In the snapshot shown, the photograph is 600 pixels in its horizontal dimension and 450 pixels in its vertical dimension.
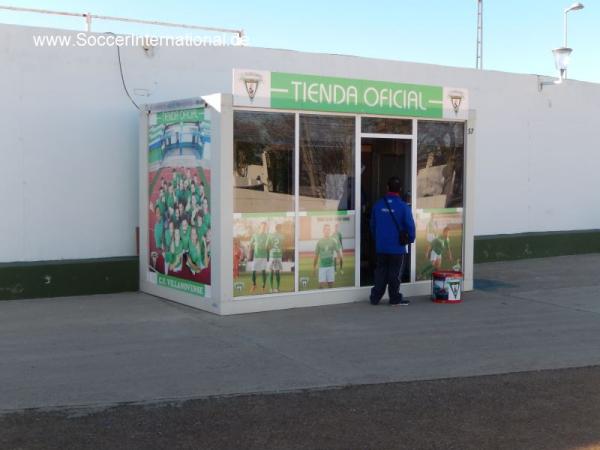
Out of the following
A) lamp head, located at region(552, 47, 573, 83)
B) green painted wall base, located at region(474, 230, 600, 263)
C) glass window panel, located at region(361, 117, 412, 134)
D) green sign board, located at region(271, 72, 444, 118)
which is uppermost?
lamp head, located at region(552, 47, 573, 83)

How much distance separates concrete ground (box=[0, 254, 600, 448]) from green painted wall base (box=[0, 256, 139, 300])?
229 millimetres

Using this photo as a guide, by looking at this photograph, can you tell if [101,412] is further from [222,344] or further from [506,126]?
[506,126]

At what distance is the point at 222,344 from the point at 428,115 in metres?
5.00

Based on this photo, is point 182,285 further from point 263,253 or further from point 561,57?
point 561,57

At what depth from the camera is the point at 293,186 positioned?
1032cm

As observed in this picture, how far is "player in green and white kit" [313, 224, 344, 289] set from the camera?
10602 mm

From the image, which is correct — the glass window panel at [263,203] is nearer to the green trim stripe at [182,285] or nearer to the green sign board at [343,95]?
the green sign board at [343,95]

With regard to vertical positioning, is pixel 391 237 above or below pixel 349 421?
above

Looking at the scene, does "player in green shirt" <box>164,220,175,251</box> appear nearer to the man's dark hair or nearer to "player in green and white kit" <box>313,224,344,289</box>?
"player in green and white kit" <box>313,224,344,289</box>

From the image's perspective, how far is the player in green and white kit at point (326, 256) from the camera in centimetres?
1060

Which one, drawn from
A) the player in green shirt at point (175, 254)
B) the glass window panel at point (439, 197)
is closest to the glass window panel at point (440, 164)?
the glass window panel at point (439, 197)

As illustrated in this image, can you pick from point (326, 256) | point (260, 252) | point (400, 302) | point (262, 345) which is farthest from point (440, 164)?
point (262, 345)

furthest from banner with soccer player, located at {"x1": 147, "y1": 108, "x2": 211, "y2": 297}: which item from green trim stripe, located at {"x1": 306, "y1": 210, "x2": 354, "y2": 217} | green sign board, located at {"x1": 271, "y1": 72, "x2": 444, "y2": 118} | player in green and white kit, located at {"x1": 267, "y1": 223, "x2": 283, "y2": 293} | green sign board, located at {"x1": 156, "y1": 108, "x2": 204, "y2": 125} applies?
green trim stripe, located at {"x1": 306, "y1": 210, "x2": 354, "y2": 217}

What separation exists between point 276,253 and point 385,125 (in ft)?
8.26
